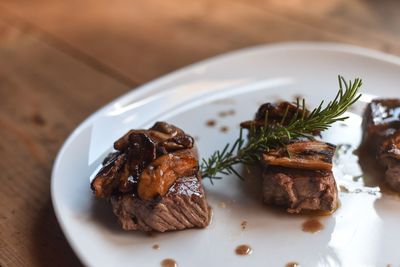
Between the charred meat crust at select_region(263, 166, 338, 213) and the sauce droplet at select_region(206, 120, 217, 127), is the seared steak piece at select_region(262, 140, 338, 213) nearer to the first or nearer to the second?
the charred meat crust at select_region(263, 166, 338, 213)

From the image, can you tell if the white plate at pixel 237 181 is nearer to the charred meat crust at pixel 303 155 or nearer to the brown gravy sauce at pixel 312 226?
the brown gravy sauce at pixel 312 226

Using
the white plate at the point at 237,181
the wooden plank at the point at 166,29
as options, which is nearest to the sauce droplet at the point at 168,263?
the white plate at the point at 237,181

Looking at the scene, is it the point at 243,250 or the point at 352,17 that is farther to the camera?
the point at 352,17

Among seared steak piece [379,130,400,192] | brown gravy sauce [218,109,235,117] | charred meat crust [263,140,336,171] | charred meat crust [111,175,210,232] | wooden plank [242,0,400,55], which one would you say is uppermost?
wooden plank [242,0,400,55]

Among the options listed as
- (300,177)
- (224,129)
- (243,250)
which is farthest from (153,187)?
(224,129)

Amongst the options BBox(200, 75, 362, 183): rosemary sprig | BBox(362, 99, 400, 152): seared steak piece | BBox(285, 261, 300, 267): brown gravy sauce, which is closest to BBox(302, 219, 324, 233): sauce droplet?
BBox(285, 261, 300, 267): brown gravy sauce

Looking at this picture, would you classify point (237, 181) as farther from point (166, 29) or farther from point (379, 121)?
point (166, 29)
